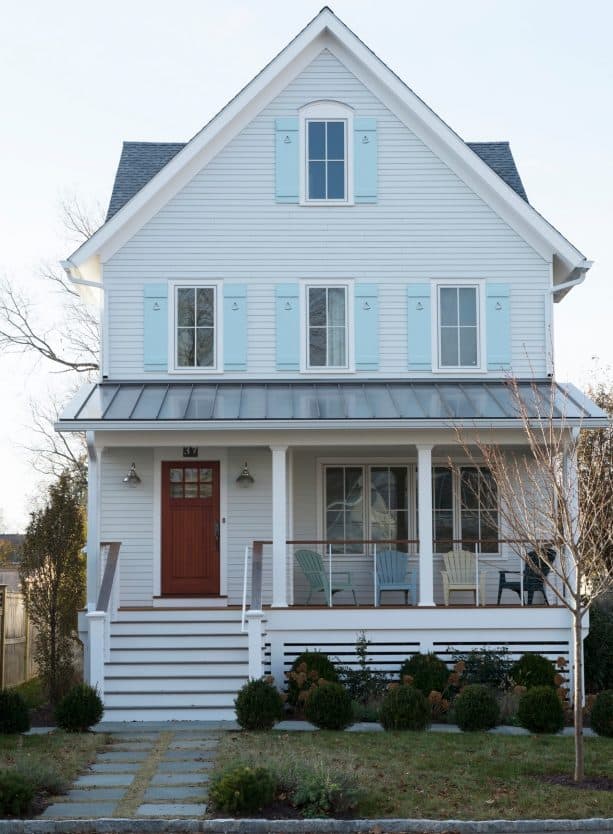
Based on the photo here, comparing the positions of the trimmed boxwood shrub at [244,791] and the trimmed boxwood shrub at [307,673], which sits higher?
the trimmed boxwood shrub at [307,673]

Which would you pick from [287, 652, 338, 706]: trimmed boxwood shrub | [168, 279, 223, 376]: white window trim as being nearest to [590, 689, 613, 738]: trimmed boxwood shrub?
[287, 652, 338, 706]: trimmed boxwood shrub

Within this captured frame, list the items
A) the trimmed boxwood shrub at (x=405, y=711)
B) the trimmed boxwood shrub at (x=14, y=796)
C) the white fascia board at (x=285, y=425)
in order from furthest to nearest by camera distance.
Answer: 1. the white fascia board at (x=285, y=425)
2. the trimmed boxwood shrub at (x=405, y=711)
3. the trimmed boxwood shrub at (x=14, y=796)

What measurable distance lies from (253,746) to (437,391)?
6.70m

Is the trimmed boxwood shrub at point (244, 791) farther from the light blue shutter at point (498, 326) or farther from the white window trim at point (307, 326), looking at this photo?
the light blue shutter at point (498, 326)

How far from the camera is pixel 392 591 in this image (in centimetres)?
1706

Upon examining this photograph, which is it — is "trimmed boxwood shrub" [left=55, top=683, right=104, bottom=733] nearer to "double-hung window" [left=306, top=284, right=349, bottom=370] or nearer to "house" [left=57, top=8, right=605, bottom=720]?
"house" [left=57, top=8, right=605, bottom=720]

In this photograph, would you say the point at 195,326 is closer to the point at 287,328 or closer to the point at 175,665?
the point at 287,328

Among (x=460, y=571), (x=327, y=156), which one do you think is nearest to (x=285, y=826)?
(x=460, y=571)

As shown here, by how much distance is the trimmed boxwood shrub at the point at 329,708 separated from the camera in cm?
1310

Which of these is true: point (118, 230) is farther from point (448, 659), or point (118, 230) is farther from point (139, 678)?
point (448, 659)

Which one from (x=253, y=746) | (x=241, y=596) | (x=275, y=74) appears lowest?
(x=253, y=746)

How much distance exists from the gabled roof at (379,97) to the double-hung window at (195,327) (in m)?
1.28

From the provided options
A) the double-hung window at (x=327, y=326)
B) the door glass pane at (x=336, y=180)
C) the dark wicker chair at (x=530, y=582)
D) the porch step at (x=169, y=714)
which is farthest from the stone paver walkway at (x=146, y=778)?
the door glass pane at (x=336, y=180)

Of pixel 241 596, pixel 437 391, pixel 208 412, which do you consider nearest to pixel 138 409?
pixel 208 412
